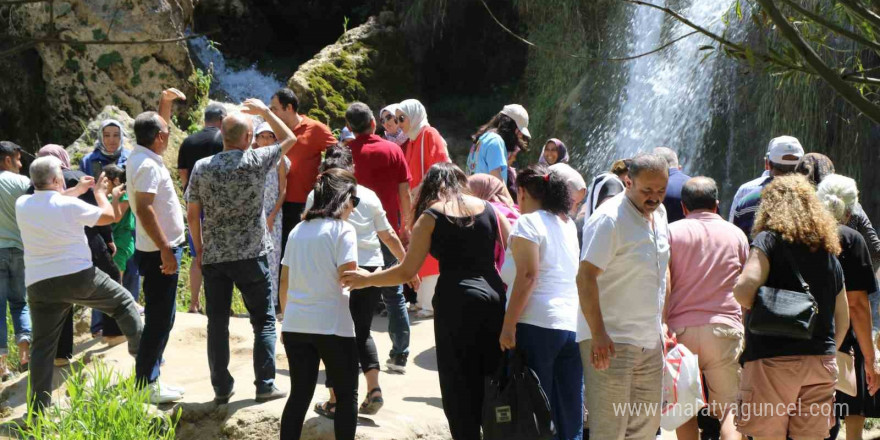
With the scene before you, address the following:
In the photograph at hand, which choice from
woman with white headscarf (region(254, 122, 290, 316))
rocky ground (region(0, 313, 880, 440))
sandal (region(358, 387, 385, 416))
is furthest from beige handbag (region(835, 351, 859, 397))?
woman with white headscarf (region(254, 122, 290, 316))

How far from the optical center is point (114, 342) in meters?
7.58

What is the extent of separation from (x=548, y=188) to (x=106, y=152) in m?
4.37

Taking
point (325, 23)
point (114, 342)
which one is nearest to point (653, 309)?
point (114, 342)

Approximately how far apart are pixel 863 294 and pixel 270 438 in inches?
140

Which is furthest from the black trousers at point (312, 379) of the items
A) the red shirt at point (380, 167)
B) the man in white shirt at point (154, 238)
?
the red shirt at point (380, 167)

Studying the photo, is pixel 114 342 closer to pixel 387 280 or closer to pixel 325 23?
pixel 387 280

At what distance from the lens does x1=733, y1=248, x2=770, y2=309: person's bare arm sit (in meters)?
4.70

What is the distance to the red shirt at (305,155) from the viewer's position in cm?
764

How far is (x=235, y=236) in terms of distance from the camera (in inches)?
228

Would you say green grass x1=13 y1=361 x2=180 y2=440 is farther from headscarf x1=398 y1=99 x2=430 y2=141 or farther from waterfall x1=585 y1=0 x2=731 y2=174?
waterfall x1=585 y1=0 x2=731 y2=174

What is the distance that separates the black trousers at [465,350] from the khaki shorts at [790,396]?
1.32 meters

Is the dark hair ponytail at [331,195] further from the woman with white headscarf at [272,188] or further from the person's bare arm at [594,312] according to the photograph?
the woman with white headscarf at [272,188]

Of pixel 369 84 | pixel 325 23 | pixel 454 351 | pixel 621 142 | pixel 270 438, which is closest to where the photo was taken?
pixel 454 351

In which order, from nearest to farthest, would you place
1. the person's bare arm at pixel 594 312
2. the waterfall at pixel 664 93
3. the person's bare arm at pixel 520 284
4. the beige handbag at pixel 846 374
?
the person's bare arm at pixel 594 312, the person's bare arm at pixel 520 284, the beige handbag at pixel 846 374, the waterfall at pixel 664 93
